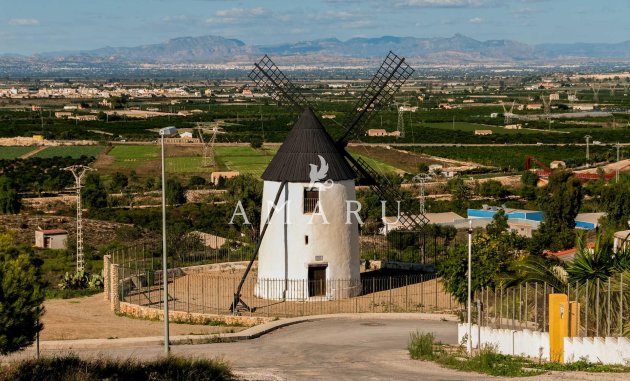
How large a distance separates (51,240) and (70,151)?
65.5 m

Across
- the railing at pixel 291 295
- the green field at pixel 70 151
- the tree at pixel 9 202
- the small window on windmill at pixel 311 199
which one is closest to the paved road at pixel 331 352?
the railing at pixel 291 295

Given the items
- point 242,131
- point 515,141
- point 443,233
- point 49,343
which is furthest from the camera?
point 242,131

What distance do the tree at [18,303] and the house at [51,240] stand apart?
29.0 metres

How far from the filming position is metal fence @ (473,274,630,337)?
19.5 meters

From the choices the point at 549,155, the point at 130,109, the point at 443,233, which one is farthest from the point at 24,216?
the point at 130,109

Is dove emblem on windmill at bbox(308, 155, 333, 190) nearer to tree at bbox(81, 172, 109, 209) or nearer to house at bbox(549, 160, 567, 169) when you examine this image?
tree at bbox(81, 172, 109, 209)

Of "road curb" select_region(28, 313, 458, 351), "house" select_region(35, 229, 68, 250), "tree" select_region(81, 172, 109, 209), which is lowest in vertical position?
"road curb" select_region(28, 313, 458, 351)

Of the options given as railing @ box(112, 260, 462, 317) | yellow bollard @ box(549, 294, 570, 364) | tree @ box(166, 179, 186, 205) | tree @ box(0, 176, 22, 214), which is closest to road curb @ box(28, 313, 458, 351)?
railing @ box(112, 260, 462, 317)

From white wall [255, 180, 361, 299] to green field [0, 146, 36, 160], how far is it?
77920 millimetres

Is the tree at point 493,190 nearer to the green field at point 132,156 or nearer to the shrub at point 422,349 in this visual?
the green field at point 132,156

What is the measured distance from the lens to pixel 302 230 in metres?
30.0

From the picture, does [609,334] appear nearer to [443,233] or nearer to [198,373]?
[198,373]

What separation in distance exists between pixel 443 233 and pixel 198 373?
99.4ft

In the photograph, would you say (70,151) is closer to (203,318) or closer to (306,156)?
(306,156)
